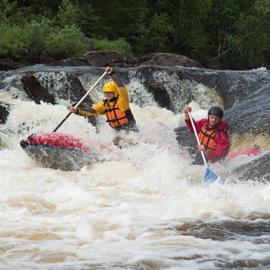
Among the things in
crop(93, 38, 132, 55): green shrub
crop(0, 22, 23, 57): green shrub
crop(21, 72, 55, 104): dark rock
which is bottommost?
crop(21, 72, 55, 104): dark rock

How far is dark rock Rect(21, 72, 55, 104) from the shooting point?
12406mm

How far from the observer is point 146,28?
25.7 m

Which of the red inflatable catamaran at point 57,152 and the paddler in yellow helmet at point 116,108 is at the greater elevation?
the paddler in yellow helmet at point 116,108

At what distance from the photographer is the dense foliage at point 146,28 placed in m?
19.0

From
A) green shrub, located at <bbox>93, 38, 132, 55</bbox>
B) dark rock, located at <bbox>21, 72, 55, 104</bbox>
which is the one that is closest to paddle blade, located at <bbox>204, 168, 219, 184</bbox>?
dark rock, located at <bbox>21, 72, 55, 104</bbox>

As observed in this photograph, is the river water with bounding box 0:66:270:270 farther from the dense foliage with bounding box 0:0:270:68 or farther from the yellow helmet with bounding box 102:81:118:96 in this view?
the dense foliage with bounding box 0:0:270:68

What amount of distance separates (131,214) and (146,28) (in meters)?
21.0

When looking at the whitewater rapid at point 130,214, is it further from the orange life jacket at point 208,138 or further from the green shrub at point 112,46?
the green shrub at point 112,46

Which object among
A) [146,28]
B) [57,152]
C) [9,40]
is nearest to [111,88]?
[57,152]

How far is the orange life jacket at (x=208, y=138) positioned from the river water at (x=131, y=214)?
12.4 inches

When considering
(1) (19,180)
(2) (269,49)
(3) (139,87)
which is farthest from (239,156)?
(2) (269,49)

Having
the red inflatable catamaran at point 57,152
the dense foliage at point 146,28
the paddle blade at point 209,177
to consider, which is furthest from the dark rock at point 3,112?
the dense foliage at point 146,28

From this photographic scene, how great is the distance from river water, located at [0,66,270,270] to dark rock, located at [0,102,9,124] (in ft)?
8.34

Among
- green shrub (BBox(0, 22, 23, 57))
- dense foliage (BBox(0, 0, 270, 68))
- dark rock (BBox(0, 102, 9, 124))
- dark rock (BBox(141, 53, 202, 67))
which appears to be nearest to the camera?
dark rock (BBox(0, 102, 9, 124))
